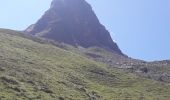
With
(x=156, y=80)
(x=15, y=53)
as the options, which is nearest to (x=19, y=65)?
(x=15, y=53)

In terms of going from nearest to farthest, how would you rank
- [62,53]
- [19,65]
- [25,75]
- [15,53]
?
[25,75]
[19,65]
[15,53]
[62,53]

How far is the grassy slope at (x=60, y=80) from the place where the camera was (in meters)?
91.4

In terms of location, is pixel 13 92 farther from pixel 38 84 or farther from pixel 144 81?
pixel 144 81

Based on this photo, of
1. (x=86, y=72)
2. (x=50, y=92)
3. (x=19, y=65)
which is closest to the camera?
(x=50, y=92)

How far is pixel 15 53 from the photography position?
13512cm

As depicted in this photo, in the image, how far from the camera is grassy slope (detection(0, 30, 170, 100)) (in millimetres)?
91375

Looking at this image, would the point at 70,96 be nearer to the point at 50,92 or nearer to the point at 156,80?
the point at 50,92

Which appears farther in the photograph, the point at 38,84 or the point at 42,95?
the point at 38,84

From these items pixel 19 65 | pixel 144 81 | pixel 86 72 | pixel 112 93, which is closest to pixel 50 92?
pixel 19 65

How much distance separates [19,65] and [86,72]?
120 ft

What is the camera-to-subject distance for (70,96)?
96.8m

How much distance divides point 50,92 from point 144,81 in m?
65.8

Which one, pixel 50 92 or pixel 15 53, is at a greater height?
pixel 15 53

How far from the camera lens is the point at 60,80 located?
11412 centimetres
